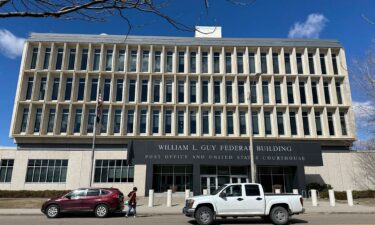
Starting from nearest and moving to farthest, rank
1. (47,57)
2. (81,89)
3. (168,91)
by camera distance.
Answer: (81,89) < (47,57) < (168,91)

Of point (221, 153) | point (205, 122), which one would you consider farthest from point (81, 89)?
point (221, 153)

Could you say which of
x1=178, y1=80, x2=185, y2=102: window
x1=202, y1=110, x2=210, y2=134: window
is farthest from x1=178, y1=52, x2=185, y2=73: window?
x1=202, y1=110, x2=210, y2=134: window

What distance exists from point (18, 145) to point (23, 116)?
365cm

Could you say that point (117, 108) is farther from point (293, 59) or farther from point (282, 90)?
point (293, 59)

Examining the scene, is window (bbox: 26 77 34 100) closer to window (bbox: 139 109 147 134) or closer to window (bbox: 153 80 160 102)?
window (bbox: 139 109 147 134)

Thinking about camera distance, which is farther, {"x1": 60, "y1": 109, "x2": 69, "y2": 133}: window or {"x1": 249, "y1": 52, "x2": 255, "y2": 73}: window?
{"x1": 249, "y1": 52, "x2": 255, "y2": 73}: window

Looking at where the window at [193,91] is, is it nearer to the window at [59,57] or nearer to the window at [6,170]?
the window at [59,57]

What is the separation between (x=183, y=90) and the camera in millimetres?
39656

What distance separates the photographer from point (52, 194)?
31312mm

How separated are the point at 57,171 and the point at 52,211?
69.1 ft

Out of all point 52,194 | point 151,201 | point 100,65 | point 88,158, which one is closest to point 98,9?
point 151,201

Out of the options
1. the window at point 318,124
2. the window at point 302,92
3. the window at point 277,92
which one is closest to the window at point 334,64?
the window at point 302,92

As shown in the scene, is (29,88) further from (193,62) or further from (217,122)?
(217,122)

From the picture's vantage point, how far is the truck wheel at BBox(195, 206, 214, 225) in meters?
12.3
